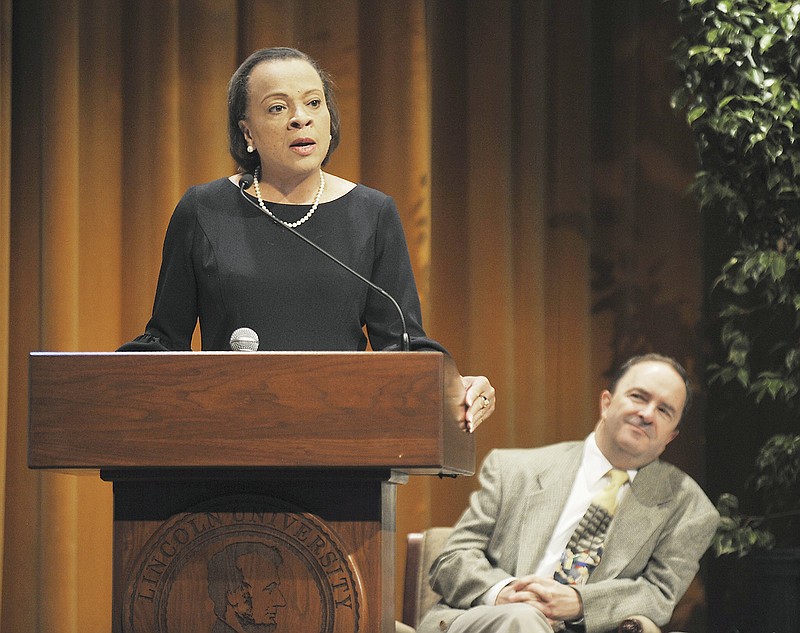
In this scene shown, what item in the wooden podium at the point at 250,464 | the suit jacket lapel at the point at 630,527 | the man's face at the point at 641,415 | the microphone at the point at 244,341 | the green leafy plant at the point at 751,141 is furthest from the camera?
the green leafy plant at the point at 751,141

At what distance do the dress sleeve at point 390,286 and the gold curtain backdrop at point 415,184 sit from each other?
2.04m

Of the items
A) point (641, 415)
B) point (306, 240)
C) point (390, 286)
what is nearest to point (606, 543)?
point (641, 415)

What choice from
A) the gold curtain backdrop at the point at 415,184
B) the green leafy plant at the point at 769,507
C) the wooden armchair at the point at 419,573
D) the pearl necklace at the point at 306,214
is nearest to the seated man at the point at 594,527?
the wooden armchair at the point at 419,573

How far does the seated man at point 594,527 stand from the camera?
→ 10.2 ft

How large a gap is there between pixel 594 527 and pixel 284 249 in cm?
→ 170

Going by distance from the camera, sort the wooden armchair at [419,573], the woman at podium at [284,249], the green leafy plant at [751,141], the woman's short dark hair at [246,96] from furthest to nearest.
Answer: the green leafy plant at [751,141]
the wooden armchair at [419,573]
the woman's short dark hair at [246,96]
the woman at podium at [284,249]

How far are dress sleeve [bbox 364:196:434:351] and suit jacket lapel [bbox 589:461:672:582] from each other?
4.82 feet

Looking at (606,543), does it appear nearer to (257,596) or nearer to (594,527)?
(594,527)

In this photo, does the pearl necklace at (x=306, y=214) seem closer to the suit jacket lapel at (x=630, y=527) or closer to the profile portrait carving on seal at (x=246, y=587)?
the profile portrait carving on seal at (x=246, y=587)

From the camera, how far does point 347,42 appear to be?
4035 mm

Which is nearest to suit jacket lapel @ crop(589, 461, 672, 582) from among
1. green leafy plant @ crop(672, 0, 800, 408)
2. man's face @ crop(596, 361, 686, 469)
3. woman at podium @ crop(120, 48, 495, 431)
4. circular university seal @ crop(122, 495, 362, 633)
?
man's face @ crop(596, 361, 686, 469)

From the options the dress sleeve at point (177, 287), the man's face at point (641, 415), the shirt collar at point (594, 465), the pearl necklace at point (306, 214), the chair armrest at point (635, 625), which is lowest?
the chair armrest at point (635, 625)

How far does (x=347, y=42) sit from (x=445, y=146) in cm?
53

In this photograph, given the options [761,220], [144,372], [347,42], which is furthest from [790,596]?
[144,372]
